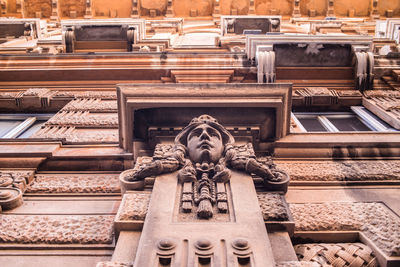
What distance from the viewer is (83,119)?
21.0 feet

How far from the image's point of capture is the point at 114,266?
8.87 feet

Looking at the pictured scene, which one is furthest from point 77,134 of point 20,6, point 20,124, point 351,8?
point 351,8

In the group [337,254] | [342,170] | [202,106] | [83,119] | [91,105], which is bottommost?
[337,254]

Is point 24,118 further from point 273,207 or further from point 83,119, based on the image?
point 273,207

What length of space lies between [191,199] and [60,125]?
3748mm

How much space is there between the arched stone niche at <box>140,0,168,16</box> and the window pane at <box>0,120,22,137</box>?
38.7 feet

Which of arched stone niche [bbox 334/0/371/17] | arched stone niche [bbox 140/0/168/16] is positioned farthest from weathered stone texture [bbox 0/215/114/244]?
arched stone niche [bbox 334/0/371/17]

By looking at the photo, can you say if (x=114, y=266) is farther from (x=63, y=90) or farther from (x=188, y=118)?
(x=63, y=90)

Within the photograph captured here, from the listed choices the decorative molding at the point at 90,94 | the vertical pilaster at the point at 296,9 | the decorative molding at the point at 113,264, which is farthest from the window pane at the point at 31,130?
the vertical pilaster at the point at 296,9

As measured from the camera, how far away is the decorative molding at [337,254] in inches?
121

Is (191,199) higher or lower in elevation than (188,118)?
lower

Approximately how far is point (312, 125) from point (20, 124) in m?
5.29

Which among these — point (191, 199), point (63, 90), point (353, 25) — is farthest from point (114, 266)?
point (353, 25)

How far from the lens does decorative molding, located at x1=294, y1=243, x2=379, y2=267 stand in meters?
3.08
